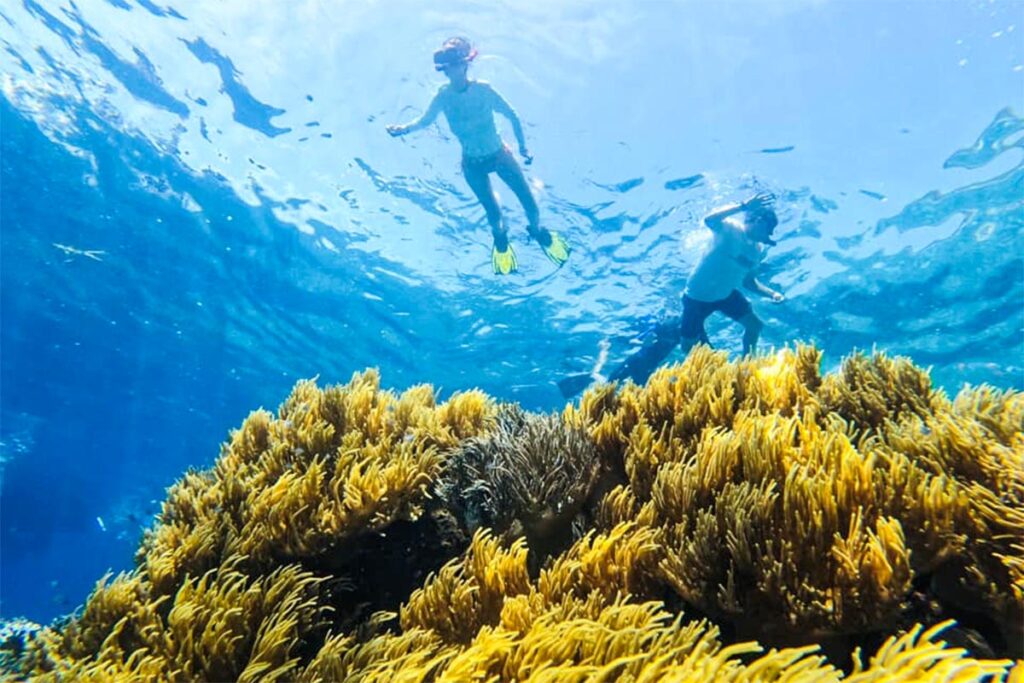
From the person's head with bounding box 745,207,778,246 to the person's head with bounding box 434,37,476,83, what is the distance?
7322mm

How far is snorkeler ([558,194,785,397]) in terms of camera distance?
11.6 meters

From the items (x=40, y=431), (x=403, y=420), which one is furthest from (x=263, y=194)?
(x=40, y=431)

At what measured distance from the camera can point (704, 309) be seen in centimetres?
1328

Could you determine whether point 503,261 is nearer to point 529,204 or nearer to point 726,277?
point 529,204

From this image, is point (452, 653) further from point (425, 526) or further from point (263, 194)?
point (263, 194)

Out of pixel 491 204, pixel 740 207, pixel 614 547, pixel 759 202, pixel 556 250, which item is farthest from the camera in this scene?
pixel 556 250

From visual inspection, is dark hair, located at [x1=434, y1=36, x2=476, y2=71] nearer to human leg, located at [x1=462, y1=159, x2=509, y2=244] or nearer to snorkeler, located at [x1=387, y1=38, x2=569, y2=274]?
snorkeler, located at [x1=387, y1=38, x2=569, y2=274]

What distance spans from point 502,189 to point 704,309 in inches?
329

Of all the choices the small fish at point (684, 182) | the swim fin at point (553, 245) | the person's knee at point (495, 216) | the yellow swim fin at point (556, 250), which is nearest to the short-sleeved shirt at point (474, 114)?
the person's knee at point (495, 216)

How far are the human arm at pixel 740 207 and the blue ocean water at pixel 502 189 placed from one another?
15.3 feet

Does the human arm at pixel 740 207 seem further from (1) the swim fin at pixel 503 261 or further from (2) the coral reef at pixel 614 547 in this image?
(2) the coral reef at pixel 614 547

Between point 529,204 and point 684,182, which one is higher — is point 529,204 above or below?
below

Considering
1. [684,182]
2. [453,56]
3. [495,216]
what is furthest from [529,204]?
[684,182]

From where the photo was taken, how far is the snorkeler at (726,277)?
11641mm
